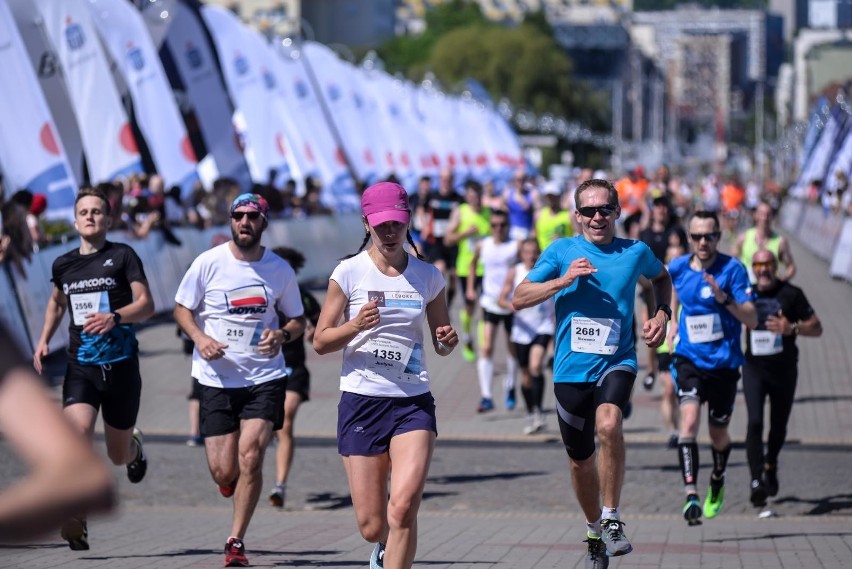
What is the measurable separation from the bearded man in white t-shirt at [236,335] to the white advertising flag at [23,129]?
38.3 feet

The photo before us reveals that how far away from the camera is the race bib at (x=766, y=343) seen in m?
10.3

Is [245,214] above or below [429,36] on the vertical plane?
above

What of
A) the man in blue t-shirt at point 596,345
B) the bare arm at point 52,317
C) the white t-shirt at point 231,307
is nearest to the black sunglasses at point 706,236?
the man in blue t-shirt at point 596,345

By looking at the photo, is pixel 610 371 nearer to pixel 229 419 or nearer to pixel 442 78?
pixel 229 419

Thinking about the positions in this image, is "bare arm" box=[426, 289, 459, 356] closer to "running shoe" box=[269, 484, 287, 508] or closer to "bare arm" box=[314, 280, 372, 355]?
"bare arm" box=[314, 280, 372, 355]

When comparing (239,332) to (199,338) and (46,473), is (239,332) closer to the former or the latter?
(199,338)

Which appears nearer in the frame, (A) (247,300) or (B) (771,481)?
(A) (247,300)

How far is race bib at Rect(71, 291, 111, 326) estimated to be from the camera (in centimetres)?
845

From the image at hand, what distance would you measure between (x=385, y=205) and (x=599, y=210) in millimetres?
1546

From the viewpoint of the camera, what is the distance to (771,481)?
10477 mm

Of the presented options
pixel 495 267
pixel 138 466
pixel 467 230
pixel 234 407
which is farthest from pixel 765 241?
pixel 234 407

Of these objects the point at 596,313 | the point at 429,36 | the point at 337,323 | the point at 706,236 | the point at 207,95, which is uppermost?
the point at 337,323

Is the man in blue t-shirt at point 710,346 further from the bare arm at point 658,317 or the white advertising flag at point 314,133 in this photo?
the white advertising flag at point 314,133

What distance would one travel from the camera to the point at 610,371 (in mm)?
7520
